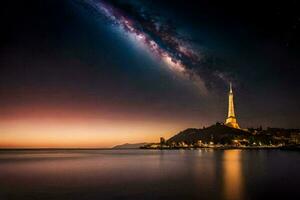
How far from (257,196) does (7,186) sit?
2683 cm

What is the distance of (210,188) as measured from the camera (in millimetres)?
38531

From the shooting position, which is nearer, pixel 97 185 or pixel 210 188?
pixel 210 188

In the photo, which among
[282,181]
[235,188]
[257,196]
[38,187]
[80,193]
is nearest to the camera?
[257,196]

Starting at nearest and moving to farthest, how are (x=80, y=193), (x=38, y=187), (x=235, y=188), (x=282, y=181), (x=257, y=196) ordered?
1. (x=257, y=196)
2. (x=80, y=193)
3. (x=235, y=188)
4. (x=38, y=187)
5. (x=282, y=181)

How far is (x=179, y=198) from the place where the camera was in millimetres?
32125

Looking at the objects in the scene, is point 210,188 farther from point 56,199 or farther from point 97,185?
point 56,199

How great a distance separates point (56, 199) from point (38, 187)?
881cm

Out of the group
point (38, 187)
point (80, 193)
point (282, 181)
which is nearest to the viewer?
point (80, 193)

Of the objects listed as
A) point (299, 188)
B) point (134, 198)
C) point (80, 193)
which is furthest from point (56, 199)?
point (299, 188)

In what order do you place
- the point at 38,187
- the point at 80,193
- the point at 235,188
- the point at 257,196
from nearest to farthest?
1. the point at 257,196
2. the point at 80,193
3. the point at 235,188
4. the point at 38,187

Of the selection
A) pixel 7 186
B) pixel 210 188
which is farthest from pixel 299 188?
pixel 7 186

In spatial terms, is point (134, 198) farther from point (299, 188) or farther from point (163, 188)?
point (299, 188)

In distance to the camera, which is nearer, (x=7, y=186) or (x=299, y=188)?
(x=299, y=188)

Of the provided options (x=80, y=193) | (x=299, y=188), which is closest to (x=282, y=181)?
(x=299, y=188)
